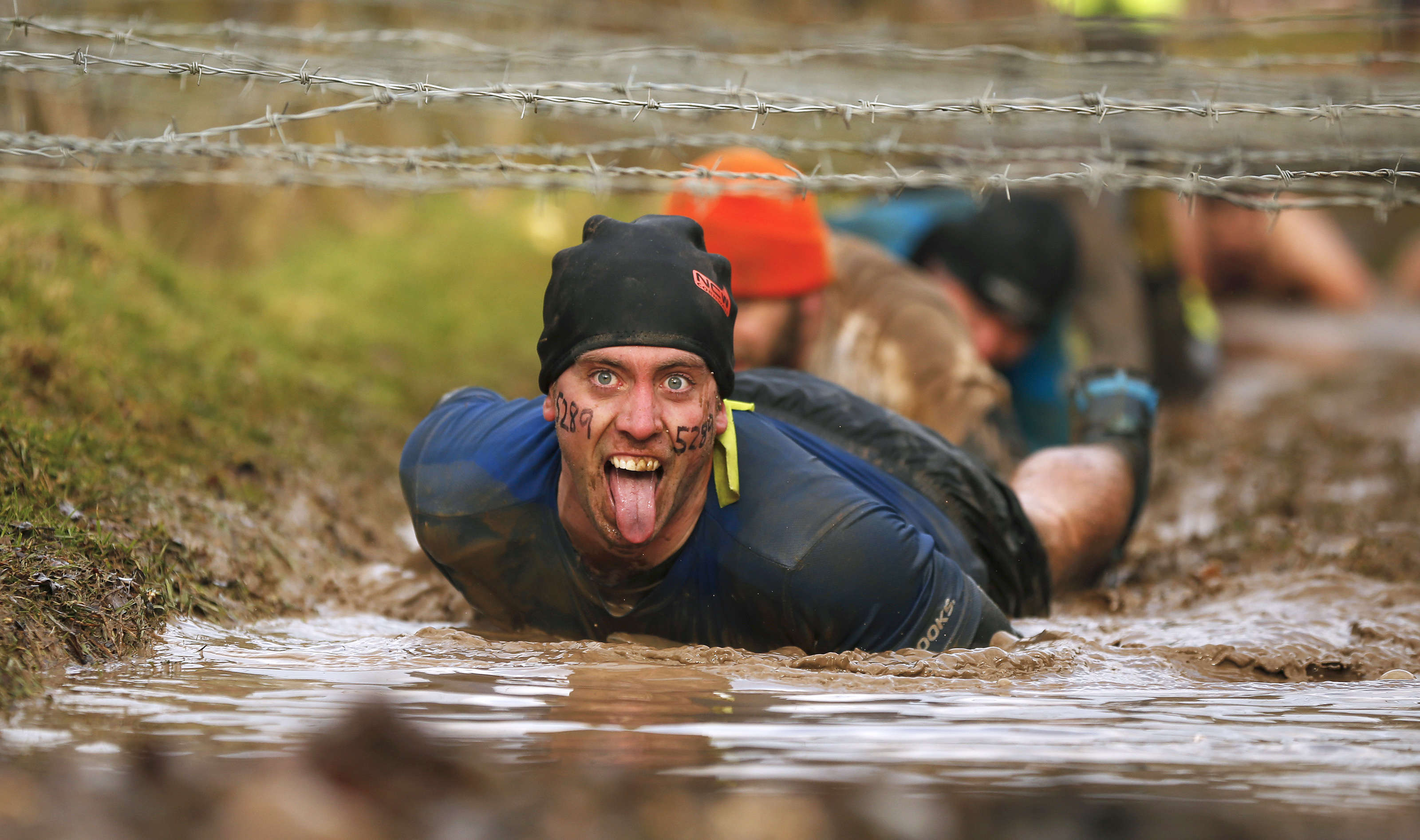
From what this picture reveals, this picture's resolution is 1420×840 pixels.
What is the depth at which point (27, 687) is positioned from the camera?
221 cm

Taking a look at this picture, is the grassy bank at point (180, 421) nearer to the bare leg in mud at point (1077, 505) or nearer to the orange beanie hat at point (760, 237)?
the orange beanie hat at point (760, 237)

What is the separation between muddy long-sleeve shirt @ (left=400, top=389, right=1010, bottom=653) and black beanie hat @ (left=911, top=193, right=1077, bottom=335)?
3445mm

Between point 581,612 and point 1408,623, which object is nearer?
point 581,612

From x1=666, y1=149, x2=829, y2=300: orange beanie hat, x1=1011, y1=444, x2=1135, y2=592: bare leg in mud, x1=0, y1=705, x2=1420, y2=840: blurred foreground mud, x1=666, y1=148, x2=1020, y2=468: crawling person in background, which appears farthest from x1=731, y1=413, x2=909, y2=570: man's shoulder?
x1=666, y1=149, x2=829, y2=300: orange beanie hat

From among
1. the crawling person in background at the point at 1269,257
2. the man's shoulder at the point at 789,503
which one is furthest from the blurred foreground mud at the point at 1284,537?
the crawling person in background at the point at 1269,257

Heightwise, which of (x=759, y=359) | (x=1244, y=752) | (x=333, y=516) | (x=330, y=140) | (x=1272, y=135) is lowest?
(x=1244, y=752)

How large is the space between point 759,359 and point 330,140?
5.47 meters

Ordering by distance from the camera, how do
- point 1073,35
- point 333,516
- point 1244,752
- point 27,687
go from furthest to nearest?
point 1073,35 → point 333,516 → point 27,687 → point 1244,752

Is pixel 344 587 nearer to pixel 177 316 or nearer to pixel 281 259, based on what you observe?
pixel 177 316

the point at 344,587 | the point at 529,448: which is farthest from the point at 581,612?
the point at 344,587

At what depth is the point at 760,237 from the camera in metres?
4.92

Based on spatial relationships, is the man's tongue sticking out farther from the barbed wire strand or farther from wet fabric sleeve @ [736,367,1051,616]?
wet fabric sleeve @ [736,367,1051,616]

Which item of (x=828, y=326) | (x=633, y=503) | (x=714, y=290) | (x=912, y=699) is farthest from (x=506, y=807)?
(x=828, y=326)

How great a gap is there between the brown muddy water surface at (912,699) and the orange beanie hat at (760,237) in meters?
1.59
